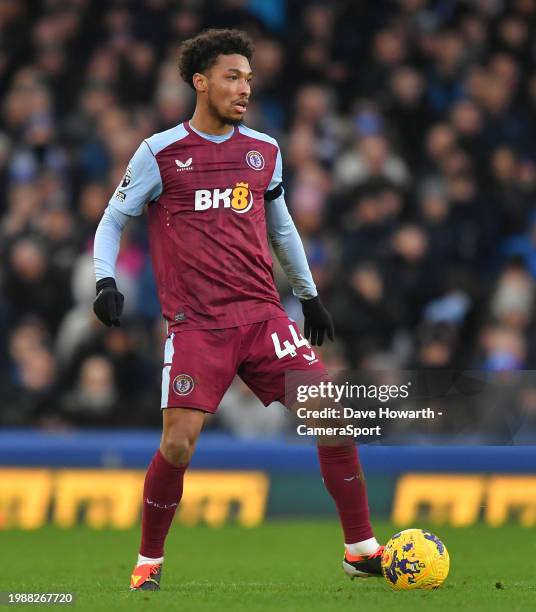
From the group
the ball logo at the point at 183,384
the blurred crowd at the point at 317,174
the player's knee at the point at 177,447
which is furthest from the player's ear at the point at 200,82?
the blurred crowd at the point at 317,174

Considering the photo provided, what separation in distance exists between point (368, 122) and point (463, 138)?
0.88m

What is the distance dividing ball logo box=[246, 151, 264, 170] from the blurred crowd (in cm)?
456

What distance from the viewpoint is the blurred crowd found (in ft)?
37.7

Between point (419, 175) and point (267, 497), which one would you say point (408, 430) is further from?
point (419, 175)

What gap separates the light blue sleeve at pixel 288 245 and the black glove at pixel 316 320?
0.14ft

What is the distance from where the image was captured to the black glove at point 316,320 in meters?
6.83

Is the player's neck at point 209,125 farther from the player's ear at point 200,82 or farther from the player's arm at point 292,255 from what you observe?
the player's arm at point 292,255

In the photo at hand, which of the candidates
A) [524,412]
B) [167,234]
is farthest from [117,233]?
[524,412]

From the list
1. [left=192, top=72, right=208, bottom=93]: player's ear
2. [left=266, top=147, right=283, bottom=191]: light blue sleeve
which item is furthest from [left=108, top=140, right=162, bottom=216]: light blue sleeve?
[left=266, top=147, right=283, bottom=191]: light blue sleeve

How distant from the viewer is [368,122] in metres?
13.3

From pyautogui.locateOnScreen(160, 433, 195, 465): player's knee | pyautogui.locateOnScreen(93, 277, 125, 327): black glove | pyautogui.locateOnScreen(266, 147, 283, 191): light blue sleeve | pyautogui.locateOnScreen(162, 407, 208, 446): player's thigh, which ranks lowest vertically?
pyautogui.locateOnScreen(160, 433, 195, 465): player's knee

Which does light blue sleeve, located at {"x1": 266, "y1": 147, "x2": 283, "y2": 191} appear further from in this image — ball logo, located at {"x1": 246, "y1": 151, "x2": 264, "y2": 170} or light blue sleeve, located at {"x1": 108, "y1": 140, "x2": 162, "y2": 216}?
light blue sleeve, located at {"x1": 108, "y1": 140, "x2": 162, "y2": 216}

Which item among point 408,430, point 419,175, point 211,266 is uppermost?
point 419,175

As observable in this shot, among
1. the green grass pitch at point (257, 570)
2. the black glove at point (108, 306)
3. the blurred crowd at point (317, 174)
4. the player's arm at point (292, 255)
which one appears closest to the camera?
the green grass pitch at point (257, 570)
